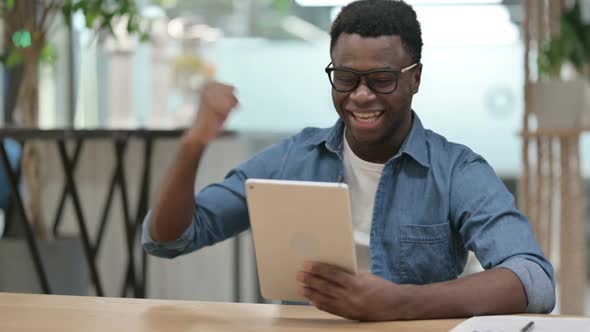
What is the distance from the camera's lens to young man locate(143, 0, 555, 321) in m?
1.61

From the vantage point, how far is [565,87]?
132 inches

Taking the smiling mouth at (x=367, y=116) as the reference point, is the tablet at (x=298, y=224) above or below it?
below

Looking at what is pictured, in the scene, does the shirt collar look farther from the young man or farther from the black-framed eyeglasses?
the black-framed eyeglasses

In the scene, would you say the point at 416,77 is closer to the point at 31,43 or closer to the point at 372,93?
the point at 372,93

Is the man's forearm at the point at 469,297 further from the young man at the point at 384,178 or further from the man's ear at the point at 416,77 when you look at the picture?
the man's ear at the point at 416,77

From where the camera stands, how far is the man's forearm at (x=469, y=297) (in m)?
1.42

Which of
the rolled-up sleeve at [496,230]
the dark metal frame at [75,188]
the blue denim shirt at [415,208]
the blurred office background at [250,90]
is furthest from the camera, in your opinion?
the blurred office background at [250,90]

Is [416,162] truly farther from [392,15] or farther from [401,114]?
[392,15]

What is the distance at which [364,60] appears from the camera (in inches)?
65.8

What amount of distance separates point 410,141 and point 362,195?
0.46 feet

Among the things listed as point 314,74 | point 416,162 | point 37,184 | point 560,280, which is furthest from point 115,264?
point 416,162

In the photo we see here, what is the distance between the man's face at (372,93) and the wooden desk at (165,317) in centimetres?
38

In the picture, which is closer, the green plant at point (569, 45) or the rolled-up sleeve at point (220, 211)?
the rolled-up sleeve at point (220, 211)

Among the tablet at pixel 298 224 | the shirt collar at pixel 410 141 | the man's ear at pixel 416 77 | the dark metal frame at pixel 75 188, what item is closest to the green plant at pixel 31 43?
the dark metal frame at pixel 75 188
